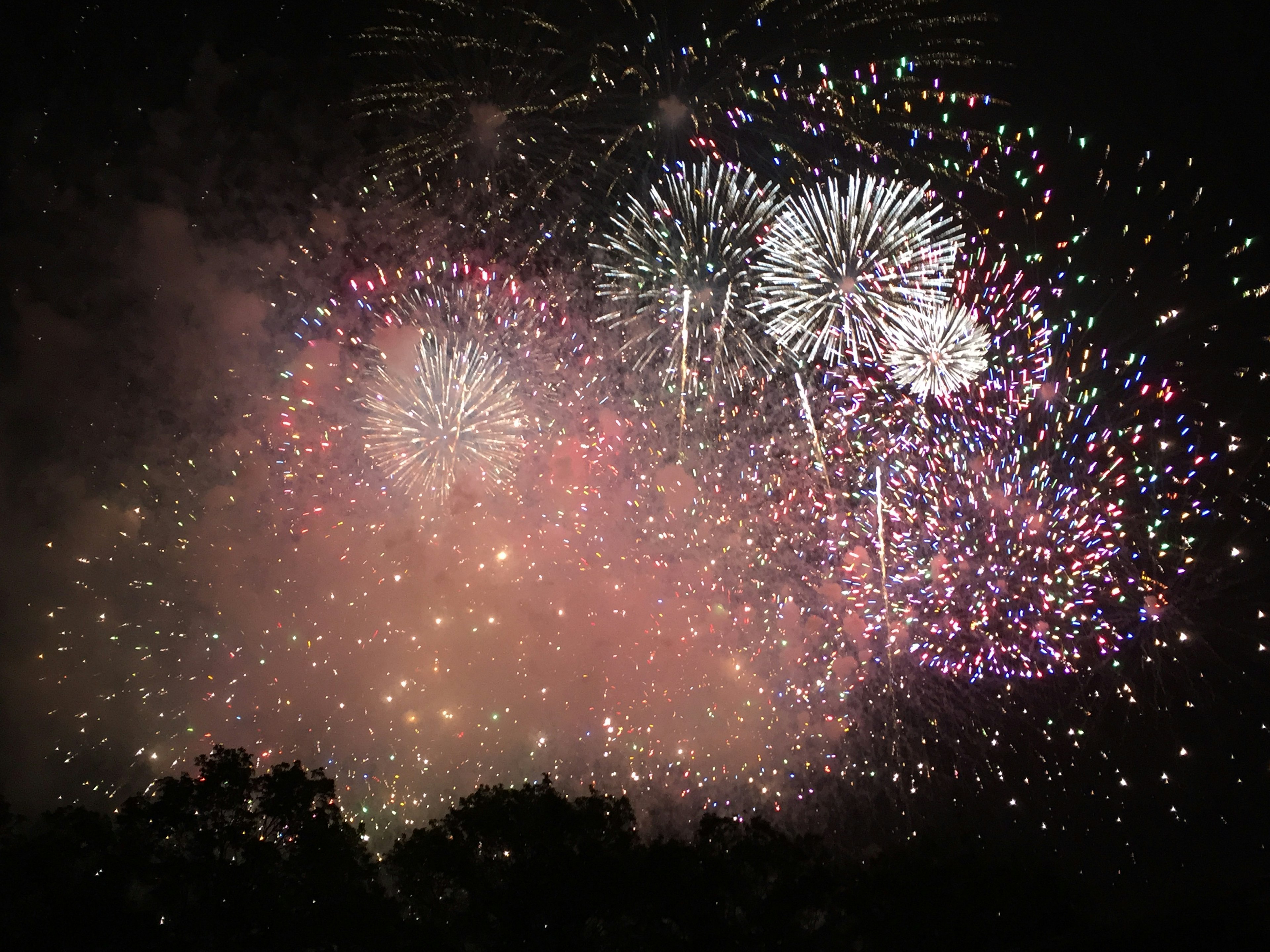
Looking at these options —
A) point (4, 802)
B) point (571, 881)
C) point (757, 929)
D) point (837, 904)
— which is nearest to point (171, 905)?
point (4, 802)

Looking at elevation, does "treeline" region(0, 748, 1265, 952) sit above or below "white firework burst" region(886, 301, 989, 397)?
below

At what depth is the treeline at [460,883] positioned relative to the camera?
33.8ft

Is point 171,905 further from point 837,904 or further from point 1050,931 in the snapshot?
point 1050,931

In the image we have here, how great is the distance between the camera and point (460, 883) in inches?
477

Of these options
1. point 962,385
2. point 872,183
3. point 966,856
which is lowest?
point 966,856

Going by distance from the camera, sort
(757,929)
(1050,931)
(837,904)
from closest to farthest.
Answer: (757,929) → (837,904) → (1050,931)

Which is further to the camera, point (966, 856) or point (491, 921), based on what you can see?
point (966, 856)

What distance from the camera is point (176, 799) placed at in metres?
11.1

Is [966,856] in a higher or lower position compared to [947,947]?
higher

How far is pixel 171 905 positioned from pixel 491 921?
447cm

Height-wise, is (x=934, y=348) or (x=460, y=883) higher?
(x=934, y=348)

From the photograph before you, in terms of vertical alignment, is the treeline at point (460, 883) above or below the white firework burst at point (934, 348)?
below

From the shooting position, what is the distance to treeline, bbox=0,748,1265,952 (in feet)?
33.8

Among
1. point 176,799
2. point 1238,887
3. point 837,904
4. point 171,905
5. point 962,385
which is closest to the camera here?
point 1238,887
